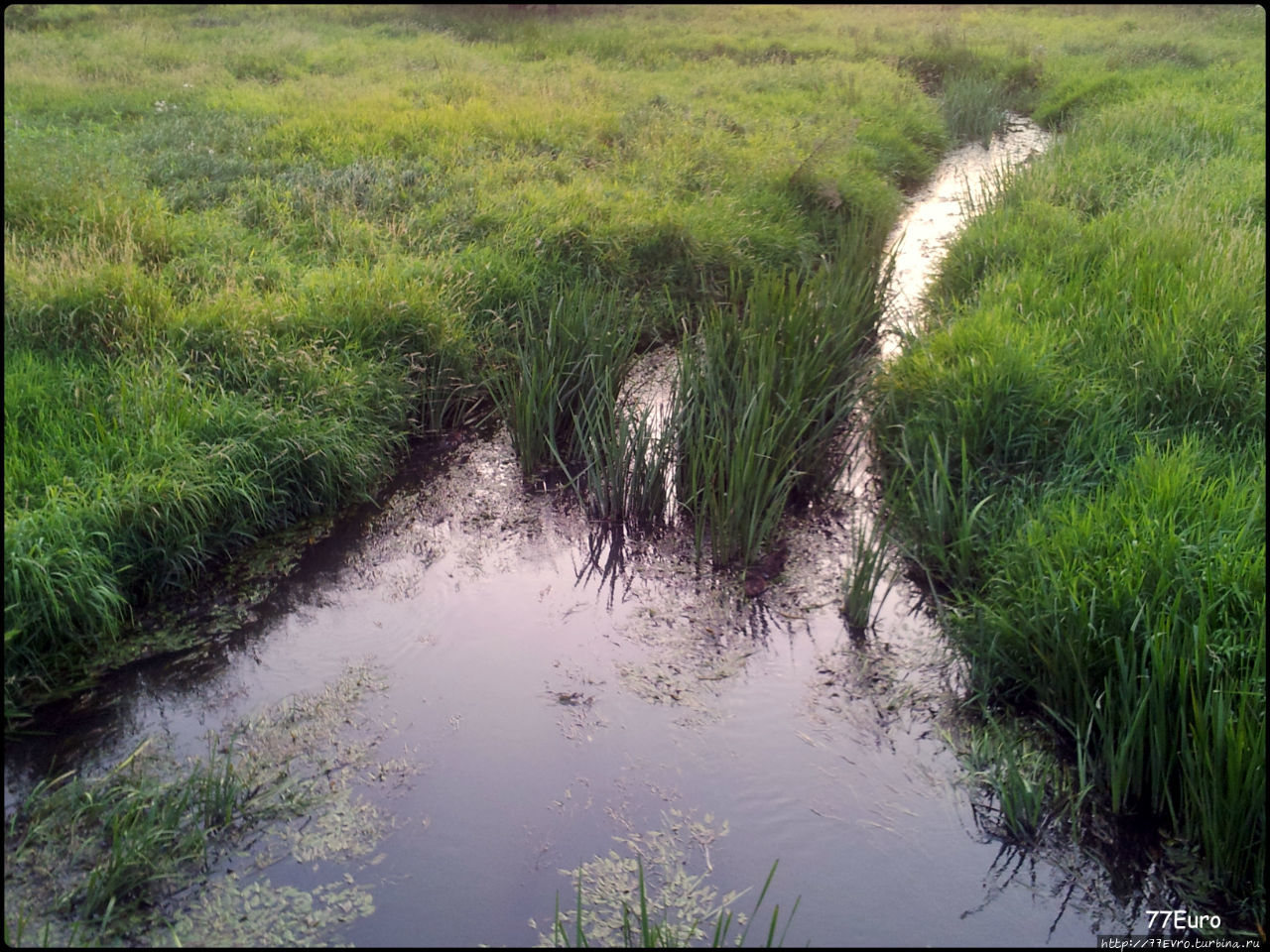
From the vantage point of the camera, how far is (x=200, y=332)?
5.33 metres

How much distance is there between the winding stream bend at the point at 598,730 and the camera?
114 inches

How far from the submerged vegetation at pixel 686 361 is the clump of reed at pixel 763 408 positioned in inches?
1.3

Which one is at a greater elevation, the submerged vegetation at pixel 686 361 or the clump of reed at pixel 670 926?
the submerged vegetation at pixel 686 361

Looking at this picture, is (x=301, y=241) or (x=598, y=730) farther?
(x=301, y=241)

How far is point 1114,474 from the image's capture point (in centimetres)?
443

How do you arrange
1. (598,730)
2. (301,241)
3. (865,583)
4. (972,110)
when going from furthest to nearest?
(972,110)
(301,241)
(865,583)
(598,730)

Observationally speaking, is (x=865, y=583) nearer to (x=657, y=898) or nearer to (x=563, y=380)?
(x=657, y=898)

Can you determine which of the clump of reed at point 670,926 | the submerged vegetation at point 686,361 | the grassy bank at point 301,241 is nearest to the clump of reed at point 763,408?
the submerged vegetation at point 686,361

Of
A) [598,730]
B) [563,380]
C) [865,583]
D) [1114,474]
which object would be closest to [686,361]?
[563,380]

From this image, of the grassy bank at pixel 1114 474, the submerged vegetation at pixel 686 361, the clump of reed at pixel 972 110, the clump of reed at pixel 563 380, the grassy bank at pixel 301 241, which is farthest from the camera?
the clump of reed at pixel 972 110

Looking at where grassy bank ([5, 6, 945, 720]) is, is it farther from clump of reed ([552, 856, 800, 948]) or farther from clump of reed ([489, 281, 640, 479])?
clump of reed ([552, 856, 800, 948])

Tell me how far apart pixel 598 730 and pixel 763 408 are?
194 cm

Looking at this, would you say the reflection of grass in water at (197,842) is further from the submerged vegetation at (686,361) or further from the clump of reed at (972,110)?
the clump of reed at (972,110)

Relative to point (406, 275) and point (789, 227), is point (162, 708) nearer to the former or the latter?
point (406, 275)
